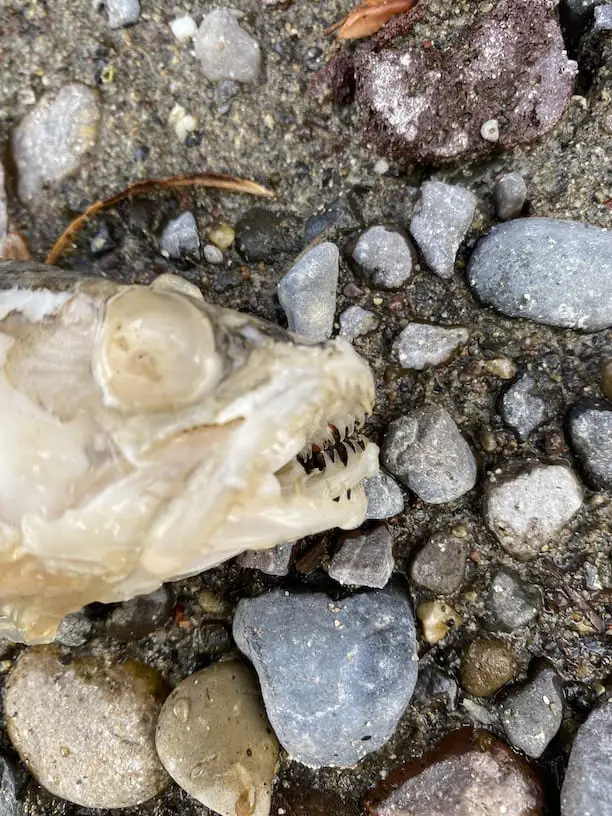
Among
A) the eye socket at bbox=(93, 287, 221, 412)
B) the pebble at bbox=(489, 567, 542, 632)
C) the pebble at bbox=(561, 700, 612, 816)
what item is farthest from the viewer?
the pebble at bbox=(489, 567, 542, 632)

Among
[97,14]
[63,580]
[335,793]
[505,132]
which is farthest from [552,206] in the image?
[335,793]

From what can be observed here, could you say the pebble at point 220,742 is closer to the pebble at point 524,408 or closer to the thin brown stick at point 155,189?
the pebble at point 524,408

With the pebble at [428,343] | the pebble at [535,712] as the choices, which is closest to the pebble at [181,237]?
the pebble at [428,343]

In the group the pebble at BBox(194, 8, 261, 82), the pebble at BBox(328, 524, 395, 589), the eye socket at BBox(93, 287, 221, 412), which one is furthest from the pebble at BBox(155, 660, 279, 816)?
the pebble at BBox(194, 8, 261, 82)

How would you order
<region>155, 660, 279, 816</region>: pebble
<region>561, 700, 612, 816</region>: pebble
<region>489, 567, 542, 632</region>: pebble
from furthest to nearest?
<region>489, 567, 542, 632</region>: pebble, <region>155, 660, 279, 816</region>: pebble, <region>561, 700, 612, 816</region>: pebble

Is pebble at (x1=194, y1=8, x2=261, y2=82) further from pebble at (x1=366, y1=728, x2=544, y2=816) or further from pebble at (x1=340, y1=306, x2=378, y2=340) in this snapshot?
pebble at (x1=366, y1=728, x2=544, y2=816)

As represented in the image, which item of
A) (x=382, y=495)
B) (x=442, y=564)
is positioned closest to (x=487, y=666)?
(x=442, y=564)
